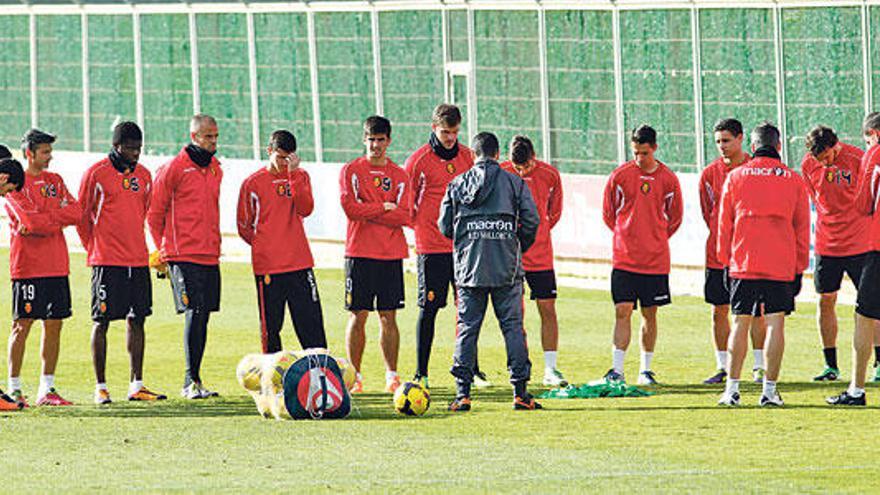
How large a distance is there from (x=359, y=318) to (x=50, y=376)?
2.51 metres

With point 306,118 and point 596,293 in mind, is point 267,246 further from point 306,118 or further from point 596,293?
point 306,118

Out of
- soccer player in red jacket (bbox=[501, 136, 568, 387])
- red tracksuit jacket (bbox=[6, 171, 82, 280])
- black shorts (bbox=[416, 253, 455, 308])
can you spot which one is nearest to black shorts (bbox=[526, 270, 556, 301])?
soccer player in red jacket (bbox=[501, 136, 568, 387])

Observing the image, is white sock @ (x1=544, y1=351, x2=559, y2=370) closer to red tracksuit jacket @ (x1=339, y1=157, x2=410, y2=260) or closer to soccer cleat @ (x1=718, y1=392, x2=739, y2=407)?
red tracksuit jacket @ (x1=339, y1=157, x2=410, y2=260)

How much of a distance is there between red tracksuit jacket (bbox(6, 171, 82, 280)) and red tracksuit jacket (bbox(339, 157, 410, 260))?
7.15 feet

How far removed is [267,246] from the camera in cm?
1689

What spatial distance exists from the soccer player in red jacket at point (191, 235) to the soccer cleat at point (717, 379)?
399 centimetres

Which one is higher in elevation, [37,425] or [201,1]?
[201,1]

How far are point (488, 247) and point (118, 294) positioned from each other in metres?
3.21

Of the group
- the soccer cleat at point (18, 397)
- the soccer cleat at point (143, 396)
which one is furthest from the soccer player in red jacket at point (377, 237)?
the soccer cleat at point (18, 397)

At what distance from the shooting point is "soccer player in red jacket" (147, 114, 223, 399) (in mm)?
16859

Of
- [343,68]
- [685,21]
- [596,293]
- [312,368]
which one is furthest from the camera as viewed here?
[343,68]

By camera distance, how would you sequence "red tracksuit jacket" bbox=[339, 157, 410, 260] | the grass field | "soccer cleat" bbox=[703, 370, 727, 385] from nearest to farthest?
the grass field → "red tracksuit jacket" bbox=[339, 157, 410, 260] → "soccer cleat" bbox=[703, 370, 727, 385]

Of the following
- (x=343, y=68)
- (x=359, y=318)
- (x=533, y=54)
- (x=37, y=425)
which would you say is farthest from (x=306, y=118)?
(x=37, y=425)

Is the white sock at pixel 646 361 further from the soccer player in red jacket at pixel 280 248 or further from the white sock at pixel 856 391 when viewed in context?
the soccer player in red jacket at pixel 280 248
